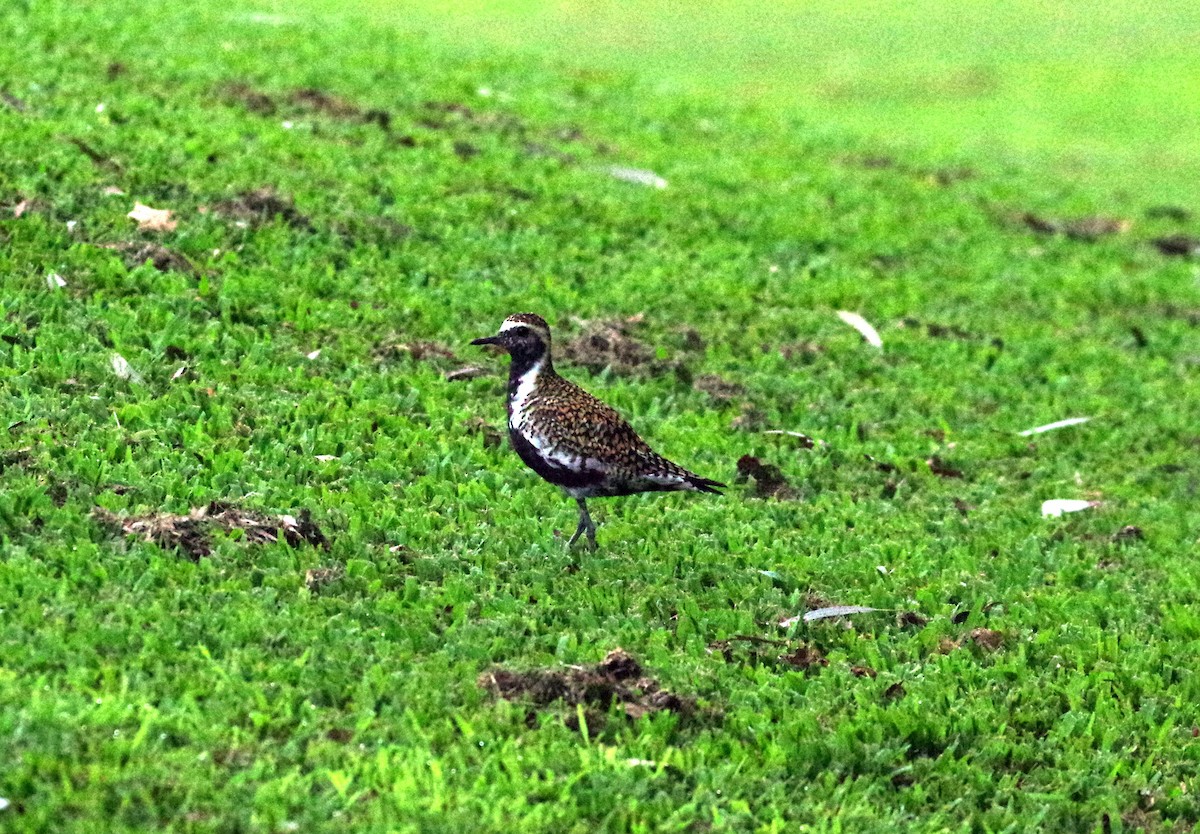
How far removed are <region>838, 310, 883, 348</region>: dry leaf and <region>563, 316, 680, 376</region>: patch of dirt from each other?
6.96 ft

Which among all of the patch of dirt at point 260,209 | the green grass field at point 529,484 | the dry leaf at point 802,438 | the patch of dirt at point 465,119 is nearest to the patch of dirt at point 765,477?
the green grass field at point 529,484

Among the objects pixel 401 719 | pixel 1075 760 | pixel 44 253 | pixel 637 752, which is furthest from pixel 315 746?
pixel 44 253

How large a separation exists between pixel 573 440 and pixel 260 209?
5221 millimetres

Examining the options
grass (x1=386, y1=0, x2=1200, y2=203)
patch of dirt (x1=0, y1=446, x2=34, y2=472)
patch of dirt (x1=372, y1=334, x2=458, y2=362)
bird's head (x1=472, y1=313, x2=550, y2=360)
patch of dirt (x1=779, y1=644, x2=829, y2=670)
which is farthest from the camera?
grass (x1=386, y1=0, x2=1200, y2=203)

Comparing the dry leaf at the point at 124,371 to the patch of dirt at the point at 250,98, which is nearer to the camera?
the dry leaf at the point at 124,371

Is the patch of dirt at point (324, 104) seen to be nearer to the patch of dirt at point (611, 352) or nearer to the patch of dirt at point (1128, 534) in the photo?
the patch of dirt at point (611, 352)

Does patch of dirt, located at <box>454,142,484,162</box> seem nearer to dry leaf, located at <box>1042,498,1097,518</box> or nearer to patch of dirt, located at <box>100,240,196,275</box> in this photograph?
patch of dirt, located at <box>100,240,196,275</box>

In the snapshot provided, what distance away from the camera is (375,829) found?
20.1ft

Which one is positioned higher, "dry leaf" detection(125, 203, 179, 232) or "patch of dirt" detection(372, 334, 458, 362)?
"dry leaf" detection(125, 203, 179, 232)

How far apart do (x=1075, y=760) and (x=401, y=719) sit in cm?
306

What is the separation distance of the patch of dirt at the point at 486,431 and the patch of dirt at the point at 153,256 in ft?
8.13

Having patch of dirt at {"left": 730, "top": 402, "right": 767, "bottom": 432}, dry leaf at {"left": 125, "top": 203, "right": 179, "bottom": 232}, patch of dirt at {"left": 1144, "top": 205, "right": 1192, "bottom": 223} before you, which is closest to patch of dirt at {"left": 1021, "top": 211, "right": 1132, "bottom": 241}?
patch of dirt at {"left": 1144, "top": 205, "right": 1192, "bottom": 223}

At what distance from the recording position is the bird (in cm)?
894

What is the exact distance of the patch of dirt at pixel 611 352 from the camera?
1236 centimetres
